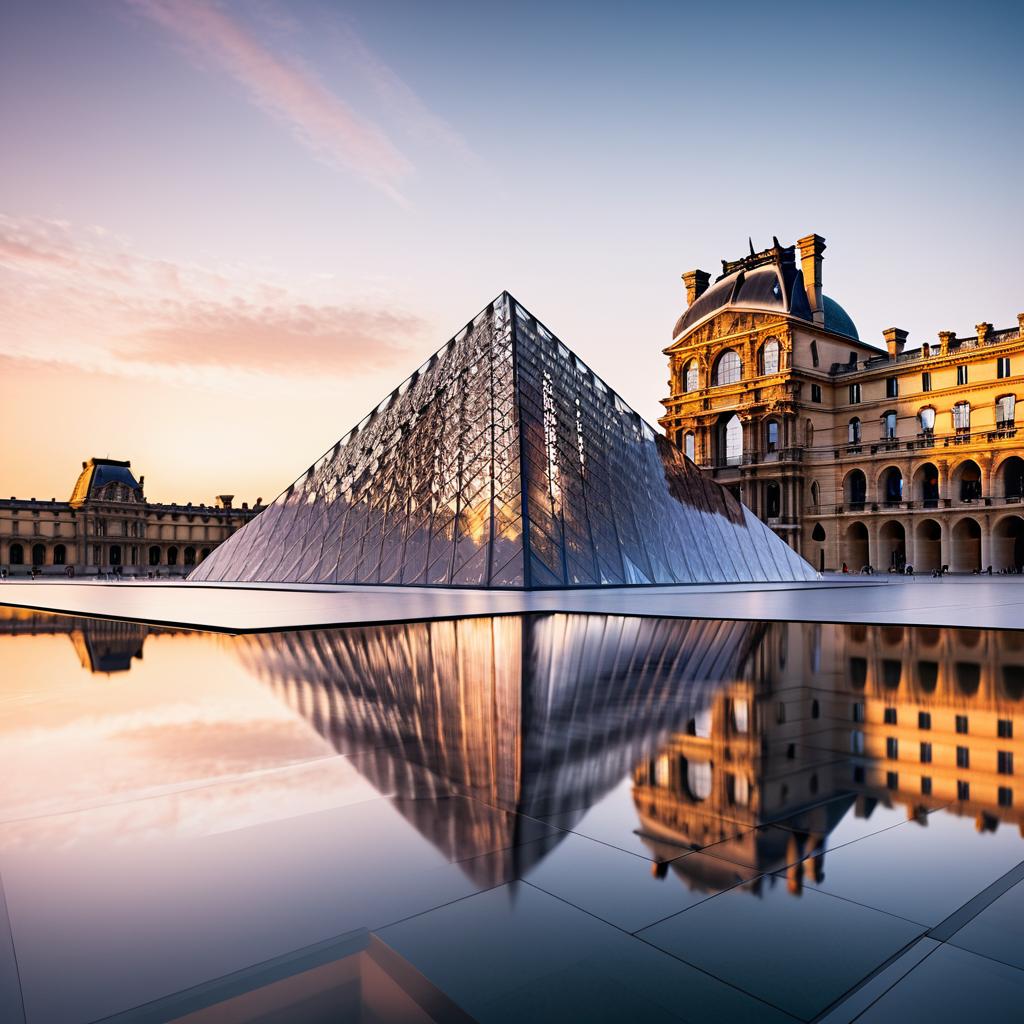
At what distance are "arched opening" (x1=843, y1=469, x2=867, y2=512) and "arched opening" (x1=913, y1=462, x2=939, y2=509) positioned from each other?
Result: 3.70m

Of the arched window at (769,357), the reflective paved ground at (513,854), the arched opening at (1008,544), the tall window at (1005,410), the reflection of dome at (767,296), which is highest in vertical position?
the reflection of dome at (767,296)

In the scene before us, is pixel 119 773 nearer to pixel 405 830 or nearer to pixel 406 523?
pixel 405 830

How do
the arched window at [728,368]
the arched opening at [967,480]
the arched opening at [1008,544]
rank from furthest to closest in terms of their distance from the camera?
the arched window at [728,368] → the arched opening at [967,480] → the arched opening at [1008,544]

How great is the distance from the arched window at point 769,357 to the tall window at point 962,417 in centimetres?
1139

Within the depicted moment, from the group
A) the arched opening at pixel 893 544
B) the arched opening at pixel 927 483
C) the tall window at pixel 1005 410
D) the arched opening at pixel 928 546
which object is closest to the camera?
the tall window at pixel 1005 410

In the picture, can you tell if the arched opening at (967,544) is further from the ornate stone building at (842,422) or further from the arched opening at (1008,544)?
the arched opening at (1008,544)

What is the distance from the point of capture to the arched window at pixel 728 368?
59.7m

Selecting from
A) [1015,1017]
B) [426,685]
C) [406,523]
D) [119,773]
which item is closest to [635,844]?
[1015,1017]

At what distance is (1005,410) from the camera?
49.3 meters

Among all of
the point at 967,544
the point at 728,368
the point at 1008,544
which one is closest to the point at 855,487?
the point at 967,544

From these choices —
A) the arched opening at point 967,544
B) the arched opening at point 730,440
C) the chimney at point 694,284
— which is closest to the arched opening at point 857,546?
the arched opening at point 967,544

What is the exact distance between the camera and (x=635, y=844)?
121 inches

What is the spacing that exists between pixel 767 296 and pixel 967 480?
708 inches

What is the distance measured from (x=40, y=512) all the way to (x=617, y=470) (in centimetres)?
9472
